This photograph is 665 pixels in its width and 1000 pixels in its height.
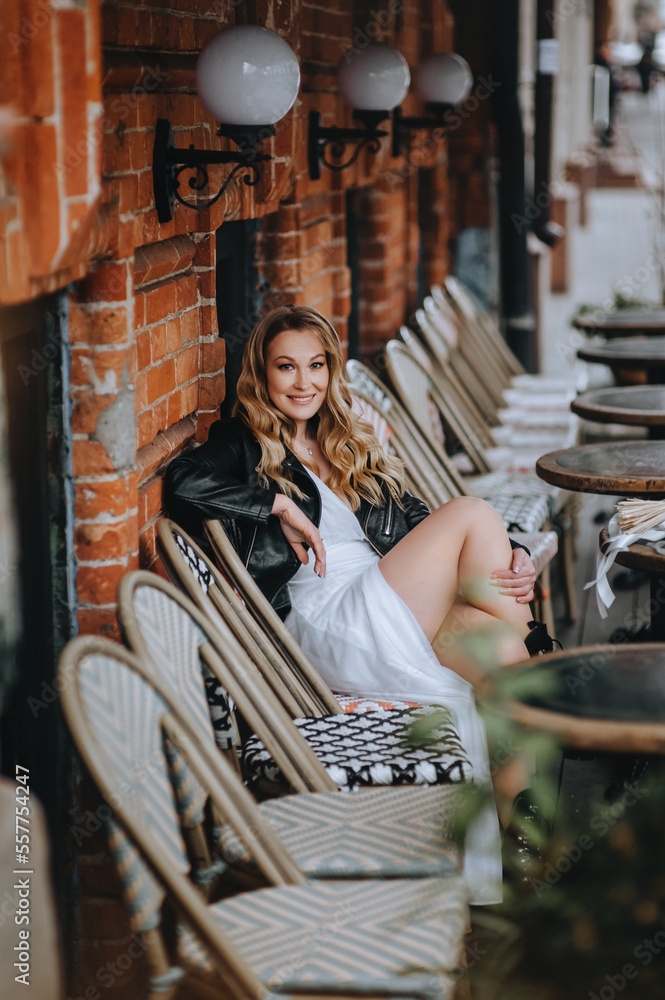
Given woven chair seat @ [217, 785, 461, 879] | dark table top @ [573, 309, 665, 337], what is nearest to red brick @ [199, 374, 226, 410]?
woven chair seat @ [217, 785, 461, 879]

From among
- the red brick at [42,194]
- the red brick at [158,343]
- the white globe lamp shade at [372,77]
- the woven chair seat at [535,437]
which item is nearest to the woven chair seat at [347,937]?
the red brick at [42,194]

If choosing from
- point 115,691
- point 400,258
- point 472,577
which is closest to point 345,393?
point 472,577

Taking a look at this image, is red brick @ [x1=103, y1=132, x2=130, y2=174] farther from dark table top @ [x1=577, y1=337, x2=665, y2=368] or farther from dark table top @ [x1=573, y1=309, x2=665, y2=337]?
dark table top @ [x1=573, y1=309, x2=665, y2=337]

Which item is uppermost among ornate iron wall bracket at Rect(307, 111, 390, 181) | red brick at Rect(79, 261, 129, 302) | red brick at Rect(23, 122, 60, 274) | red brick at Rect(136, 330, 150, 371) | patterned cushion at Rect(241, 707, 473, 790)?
ornate iron wall bracket at Rect(307, 111, 390, 181)

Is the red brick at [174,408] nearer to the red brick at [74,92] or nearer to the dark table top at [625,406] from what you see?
the red brick at [74,92]

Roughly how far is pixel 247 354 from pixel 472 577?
762 millimetres

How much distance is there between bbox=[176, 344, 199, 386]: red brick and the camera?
2734 mm

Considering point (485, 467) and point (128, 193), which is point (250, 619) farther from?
point (485, 467)

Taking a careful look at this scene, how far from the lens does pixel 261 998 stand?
1.59 meters

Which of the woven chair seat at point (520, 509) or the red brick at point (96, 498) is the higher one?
the red brick at point (96, 498)

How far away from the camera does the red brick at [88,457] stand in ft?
7.27

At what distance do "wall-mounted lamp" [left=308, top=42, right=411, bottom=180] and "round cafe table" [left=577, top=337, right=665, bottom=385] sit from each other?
165 centimetres

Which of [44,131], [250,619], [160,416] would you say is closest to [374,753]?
[250,619]

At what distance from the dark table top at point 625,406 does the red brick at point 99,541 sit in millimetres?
2255
